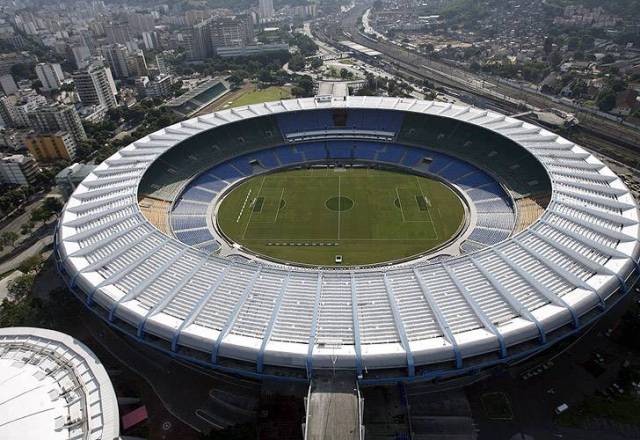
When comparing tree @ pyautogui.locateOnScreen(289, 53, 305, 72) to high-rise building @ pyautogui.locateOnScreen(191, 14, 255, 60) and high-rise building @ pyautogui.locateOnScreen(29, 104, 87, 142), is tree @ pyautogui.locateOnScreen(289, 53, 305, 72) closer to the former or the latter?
high-rise building @ pyautogui.locateOnScreen(191, 14, 255, 60)

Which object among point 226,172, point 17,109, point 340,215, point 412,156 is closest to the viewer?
point 340,215

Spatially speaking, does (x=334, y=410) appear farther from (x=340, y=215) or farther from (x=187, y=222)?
(x=187, y=222)

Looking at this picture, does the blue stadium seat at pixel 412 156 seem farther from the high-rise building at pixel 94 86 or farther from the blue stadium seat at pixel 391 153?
the high-rise building at pixel 94 86

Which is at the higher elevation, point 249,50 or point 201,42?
point 201,42

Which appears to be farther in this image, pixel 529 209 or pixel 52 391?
pixel 529 209

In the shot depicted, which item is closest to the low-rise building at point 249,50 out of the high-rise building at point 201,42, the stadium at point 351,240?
the high-rise building at point 201,42

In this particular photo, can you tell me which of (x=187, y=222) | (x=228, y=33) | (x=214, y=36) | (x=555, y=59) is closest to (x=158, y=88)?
(x=214, y=36)
